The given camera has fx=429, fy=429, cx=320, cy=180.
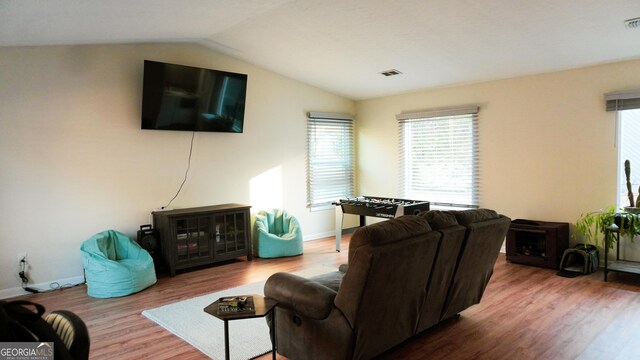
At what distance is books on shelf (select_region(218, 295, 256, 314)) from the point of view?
2.35 m

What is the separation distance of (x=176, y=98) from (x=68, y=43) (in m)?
1.17

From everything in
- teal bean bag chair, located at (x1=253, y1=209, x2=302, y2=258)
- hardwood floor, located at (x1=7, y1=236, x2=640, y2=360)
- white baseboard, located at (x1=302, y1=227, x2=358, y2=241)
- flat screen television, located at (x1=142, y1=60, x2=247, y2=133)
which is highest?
flat screen television, located at (x1=142, y1=60, x2=247, y2=133)

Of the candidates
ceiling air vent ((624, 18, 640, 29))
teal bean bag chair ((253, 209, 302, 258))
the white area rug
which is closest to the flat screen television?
teal bean bag chair ((253, 209, 302, 258))

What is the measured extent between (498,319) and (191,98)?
4001mm

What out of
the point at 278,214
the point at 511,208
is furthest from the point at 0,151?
the point at 511,208

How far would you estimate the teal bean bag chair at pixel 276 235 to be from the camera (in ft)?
18.5

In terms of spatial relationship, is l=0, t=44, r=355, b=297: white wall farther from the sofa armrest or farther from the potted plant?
the potted plant

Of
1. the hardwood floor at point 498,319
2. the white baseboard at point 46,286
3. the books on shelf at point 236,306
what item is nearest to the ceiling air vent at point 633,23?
the hardwood floor at point 498,319

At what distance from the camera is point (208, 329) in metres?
3.33

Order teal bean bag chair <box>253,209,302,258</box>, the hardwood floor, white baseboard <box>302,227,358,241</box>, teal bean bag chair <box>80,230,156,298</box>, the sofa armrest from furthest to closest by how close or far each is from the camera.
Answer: white baseboard <box>302,227,358,241</box>, teal bean bag chair <box>253,209,302,258</box>, teal bean bag chair <box>80,230,156,298</box>, the hardwood floor, the sofa armrest

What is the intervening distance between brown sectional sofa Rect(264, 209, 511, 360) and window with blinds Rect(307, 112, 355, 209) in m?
3.74

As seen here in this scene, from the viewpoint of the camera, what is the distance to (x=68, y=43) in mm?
4355

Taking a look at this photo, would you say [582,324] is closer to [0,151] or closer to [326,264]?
[326,264]

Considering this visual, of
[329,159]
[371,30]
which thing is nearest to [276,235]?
[329,159]
